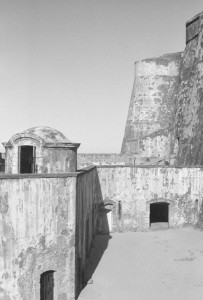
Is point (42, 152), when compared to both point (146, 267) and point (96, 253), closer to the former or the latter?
point (96, 253)

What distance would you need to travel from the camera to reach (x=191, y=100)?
26031mm

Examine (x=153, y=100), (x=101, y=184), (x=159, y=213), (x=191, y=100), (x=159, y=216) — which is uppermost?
(x=153, y=100)

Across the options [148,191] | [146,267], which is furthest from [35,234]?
[148,191]

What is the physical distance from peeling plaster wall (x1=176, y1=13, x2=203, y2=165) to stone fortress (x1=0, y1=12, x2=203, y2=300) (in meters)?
0.09

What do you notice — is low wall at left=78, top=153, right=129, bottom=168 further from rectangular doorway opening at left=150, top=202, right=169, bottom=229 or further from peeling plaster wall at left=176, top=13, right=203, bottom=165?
rectangular doorway opening at left=150, top=202, right=169, bottom=229

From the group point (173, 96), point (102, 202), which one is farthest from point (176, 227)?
point (173, 96)

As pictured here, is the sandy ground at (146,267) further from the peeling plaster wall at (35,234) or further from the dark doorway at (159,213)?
the dark doorway at (159,213)

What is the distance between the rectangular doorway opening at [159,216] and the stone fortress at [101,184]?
7 cm

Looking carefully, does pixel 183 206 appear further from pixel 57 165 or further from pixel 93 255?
pixel 57 165

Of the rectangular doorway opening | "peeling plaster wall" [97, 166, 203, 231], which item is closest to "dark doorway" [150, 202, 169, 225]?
the rectangular doorway opening

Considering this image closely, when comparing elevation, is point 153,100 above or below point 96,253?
above

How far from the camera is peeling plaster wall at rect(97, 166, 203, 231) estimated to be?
19.8 m

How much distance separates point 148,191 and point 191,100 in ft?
32.9

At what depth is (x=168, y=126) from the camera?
30.8m
